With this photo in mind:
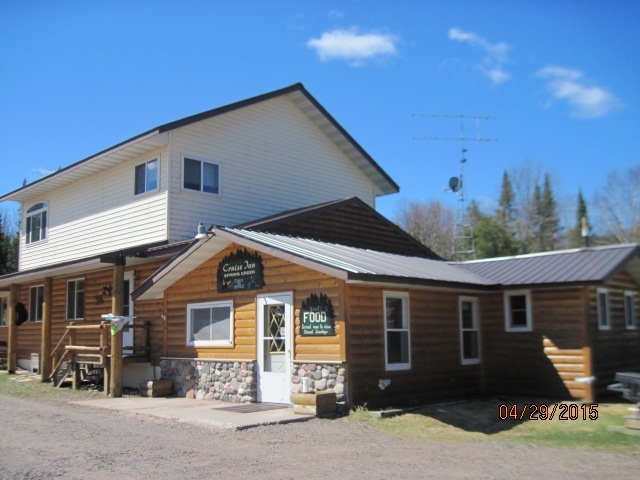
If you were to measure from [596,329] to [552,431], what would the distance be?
4510mm

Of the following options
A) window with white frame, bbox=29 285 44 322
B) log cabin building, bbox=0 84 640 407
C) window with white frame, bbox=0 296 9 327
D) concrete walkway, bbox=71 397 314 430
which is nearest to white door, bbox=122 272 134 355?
log cabin building, bbox=0 84 640 407

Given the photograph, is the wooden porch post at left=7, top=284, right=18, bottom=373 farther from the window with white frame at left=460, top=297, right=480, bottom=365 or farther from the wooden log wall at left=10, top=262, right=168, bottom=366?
the window with white frame at left=460, top=297, right=480, bottom=365

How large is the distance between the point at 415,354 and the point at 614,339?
5.27 meters

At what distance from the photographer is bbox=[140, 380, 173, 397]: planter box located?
15.0 m

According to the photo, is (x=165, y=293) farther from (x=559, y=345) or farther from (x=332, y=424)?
(x=559, y=345)

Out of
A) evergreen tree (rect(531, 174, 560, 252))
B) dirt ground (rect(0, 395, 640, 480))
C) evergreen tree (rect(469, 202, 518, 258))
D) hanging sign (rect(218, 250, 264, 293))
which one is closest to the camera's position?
dirt ground (rect(0, 395, 640, 480))

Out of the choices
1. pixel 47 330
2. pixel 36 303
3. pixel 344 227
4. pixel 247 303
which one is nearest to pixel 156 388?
pixel 247 303

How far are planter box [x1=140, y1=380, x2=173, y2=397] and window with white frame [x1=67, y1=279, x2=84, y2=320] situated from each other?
5.41 metres

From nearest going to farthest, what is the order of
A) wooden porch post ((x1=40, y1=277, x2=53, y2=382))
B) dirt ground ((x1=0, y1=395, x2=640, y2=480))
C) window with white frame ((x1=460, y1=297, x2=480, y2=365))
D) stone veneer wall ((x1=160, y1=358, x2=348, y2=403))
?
dirt ground ((x1=0, y1=395, x2=640, y2=480)), stone veneer wall ((x1=160, y1=358, x2=348, y2=403)), window with white frame ((x1=460, y1=297, x2=480, y2=365)), wooden porch post ((x1=40, y1=277, x2=53, y2=382))

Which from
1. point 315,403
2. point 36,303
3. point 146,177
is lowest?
point 315,403

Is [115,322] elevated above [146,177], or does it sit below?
below

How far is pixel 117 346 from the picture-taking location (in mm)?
15367

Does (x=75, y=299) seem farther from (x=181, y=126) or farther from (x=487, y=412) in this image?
(x=487, y=412)
